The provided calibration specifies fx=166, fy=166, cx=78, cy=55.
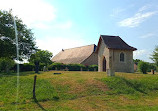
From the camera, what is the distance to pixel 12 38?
26.7 meters

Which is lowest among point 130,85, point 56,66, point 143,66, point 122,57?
point 130,85

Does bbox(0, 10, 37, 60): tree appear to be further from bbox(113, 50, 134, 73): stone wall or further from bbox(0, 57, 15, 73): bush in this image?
bbox(113, 50, 134, 73): stone wall

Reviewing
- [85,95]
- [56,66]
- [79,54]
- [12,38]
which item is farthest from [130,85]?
[79,54]

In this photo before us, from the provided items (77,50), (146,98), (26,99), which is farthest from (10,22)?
(77,50)

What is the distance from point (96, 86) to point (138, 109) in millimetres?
5095

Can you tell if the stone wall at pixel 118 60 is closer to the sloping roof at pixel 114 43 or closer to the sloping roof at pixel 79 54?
the sloping roof at pixel 114 43

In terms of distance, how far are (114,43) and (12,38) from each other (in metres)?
17.1

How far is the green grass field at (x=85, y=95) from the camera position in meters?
10.2

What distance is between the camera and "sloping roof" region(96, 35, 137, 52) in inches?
1092

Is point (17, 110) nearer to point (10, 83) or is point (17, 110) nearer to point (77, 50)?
point (10, 83)

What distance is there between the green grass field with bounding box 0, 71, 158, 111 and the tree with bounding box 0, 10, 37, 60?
12.4 m

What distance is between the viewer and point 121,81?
1619cm

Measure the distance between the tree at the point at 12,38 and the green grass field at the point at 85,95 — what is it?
12.4 m

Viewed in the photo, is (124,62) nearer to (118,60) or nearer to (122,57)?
(122,57)
